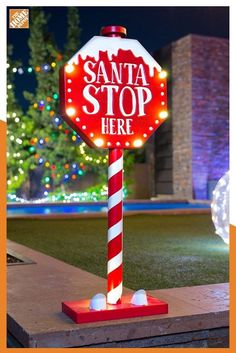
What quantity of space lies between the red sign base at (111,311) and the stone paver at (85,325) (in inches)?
2.0

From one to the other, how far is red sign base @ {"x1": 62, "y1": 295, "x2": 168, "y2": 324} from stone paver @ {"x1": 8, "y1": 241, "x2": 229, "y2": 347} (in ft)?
0.17

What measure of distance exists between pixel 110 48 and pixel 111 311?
161 centimetres

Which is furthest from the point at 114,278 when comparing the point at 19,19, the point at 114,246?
the point at 19,19

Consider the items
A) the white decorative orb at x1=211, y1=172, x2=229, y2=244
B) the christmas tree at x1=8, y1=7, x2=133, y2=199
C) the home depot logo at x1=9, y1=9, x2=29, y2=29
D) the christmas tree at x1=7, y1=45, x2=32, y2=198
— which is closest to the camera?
the home depot logo at x1=9, y1=9, x2=29, y2=29

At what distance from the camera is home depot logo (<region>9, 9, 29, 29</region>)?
4.16 metres

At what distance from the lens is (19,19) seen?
165 inches

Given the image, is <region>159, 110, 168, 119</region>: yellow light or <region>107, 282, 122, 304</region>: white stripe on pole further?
<region>159, 110, 168, 119</region>: yellow light

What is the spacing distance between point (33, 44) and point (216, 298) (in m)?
16.6

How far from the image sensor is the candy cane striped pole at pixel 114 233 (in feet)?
11.6

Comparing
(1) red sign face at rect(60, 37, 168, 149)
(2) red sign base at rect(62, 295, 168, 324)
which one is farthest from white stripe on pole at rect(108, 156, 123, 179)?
(2) red sign base at rect(62, 295, 168, 324)

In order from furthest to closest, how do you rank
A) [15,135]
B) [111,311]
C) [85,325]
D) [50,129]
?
[50,129] → [15,135] → [111,311] → [85,325]

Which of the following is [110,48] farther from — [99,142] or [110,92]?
[99,142]

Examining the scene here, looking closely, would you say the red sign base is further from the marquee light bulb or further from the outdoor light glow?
the marquee light bulb

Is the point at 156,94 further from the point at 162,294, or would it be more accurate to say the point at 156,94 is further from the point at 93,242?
the point at 93,242
